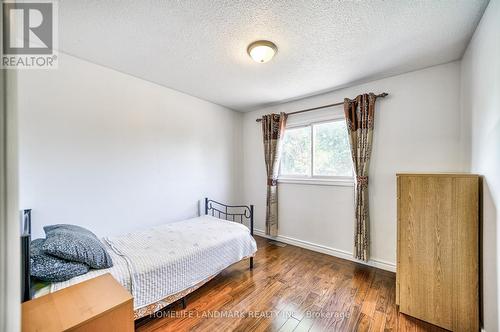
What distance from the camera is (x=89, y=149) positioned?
223 centimetres

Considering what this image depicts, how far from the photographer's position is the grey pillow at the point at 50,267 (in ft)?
4.34

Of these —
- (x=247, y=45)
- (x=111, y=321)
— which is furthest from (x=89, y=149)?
(x=247, y=45)

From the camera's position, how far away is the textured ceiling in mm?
1478

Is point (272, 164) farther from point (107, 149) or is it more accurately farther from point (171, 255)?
point (107, 149)

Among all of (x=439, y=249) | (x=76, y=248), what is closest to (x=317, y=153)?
(x=439, y=249)

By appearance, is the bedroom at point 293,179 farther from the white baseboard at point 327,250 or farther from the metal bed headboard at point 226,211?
the metal bed headboard at point 226,211

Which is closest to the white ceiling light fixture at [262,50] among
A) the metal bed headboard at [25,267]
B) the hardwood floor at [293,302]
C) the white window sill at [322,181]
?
the white window sill at [322,181]

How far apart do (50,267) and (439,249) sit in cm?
288

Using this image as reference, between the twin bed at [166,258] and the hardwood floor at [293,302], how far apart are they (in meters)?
0.19

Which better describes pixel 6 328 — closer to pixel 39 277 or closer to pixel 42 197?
pixel 39 277

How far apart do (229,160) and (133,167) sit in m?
1.71

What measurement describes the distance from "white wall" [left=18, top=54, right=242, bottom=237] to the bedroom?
→ 17 mm

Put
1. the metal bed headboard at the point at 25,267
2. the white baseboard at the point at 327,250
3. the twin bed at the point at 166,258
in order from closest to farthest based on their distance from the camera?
the metal bed headboard at the point at 25,267, the twin bed at the point at 166,258, the white baseboard at the point at 327,250

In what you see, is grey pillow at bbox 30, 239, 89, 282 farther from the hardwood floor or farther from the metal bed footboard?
the metal bed footboard
